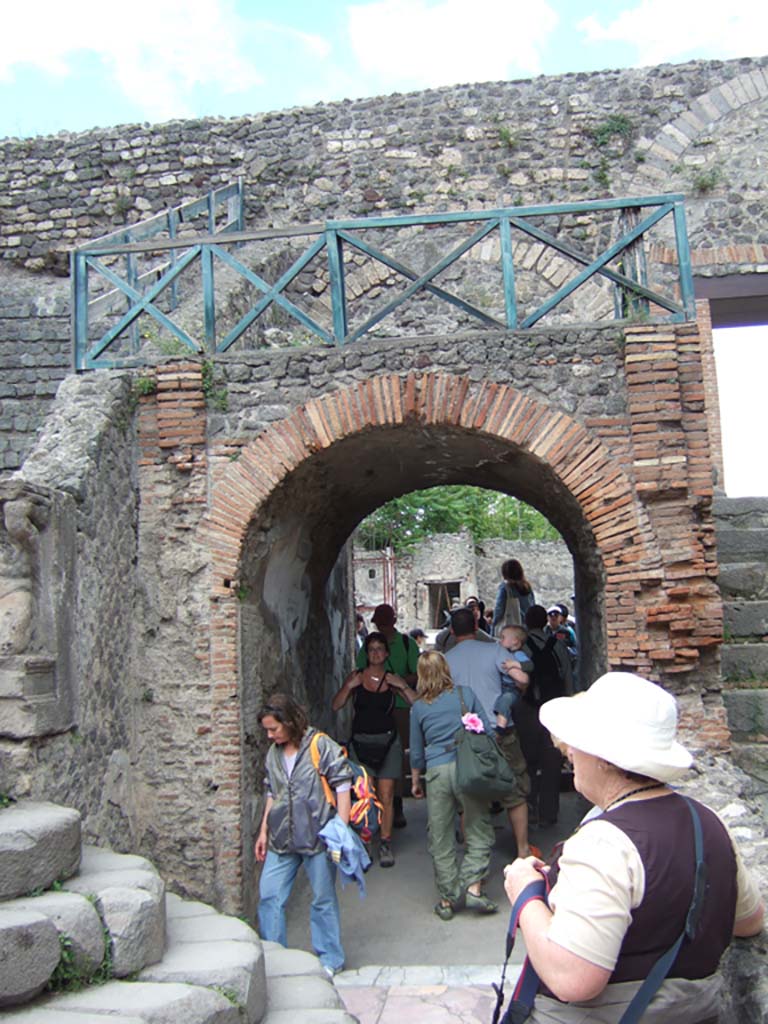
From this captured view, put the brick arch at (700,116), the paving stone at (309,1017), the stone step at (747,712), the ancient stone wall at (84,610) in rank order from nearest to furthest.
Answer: the paving stone at (309,1017) → the ancient stone wall at (84,610) → the stone step at (747,712) → the brick arch at (700,116)

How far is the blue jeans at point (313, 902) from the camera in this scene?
15.2 ft

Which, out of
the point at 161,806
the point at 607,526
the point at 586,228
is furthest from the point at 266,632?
the point at 586,228

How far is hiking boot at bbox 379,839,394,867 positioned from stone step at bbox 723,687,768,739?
2518mm

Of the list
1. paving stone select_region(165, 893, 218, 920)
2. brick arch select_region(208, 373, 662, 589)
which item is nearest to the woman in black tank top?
brick arch select_region(208, 373, 662, 589)

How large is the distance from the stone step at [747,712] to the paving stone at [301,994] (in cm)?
344

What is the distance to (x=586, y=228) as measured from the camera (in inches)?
373

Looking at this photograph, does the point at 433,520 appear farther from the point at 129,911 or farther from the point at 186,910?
the point at 129,911

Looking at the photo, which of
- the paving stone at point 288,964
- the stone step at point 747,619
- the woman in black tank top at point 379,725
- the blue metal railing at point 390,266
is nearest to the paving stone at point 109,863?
the paving stone at point 288,964

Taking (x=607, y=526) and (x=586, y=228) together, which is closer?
(x=607, y=526)

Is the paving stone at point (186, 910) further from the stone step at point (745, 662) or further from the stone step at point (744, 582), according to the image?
the stone step at point (744, 582)

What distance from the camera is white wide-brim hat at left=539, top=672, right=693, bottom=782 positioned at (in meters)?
2.10

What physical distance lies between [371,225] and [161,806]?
3.72 m

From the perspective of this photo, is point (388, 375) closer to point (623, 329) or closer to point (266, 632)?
point (623, 329)

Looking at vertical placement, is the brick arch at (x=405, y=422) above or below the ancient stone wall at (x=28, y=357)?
below
